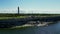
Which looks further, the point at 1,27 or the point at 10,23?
the point at 10,23

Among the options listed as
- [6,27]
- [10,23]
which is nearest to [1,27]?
[6,27]

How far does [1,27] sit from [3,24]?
1655mm

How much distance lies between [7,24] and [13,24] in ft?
6.97

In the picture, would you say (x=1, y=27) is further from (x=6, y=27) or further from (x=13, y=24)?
(x=13, y=24)

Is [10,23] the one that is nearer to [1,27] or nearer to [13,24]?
[13,24]

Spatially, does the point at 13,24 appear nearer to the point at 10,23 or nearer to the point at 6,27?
the point at 10,23

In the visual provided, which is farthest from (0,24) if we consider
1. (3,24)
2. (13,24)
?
(13,24)

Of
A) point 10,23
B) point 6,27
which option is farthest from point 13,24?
point 6,27

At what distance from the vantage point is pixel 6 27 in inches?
1654

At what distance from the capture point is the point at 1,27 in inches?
1647

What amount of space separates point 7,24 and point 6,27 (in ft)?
6.18

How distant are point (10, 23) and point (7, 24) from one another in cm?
164

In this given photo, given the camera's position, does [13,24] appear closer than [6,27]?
No

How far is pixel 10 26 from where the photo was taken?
142 ft
